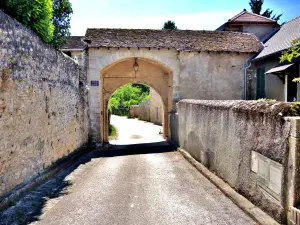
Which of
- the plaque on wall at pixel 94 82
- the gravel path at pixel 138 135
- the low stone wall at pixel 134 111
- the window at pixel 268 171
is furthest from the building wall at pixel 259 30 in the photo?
the low stone wall at pixel 134 111

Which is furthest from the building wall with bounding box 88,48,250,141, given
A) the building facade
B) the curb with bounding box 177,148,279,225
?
the curb with bounding box 177,148,279,225

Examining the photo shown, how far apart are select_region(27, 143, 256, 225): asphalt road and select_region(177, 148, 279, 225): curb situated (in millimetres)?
96

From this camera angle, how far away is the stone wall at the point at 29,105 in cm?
482

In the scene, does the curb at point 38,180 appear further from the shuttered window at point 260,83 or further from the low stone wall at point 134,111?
the low stone wall at point 134,111

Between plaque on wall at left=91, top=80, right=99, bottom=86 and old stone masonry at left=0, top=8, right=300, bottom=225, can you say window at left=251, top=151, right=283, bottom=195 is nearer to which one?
old stone masonry at left=0, top=8, right=300, bottom=225

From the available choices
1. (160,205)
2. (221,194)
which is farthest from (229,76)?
(160,205)

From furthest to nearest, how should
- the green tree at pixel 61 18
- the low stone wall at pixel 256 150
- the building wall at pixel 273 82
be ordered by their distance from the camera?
the building wall at pixel 273 82 → the green tree at pixel 61 18 → the low stone wall at pixel 256 150

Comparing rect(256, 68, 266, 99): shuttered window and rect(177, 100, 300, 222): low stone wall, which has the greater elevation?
rect(256, 68, 266, 99): shuttered window

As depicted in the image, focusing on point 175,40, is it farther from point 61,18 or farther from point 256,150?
point 256,150

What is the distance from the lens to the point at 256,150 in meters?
4.31

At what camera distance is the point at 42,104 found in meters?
6.58

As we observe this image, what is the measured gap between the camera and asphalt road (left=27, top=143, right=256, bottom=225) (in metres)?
4.11

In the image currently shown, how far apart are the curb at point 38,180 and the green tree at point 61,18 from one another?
364cm

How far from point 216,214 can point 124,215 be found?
4.67 ft
